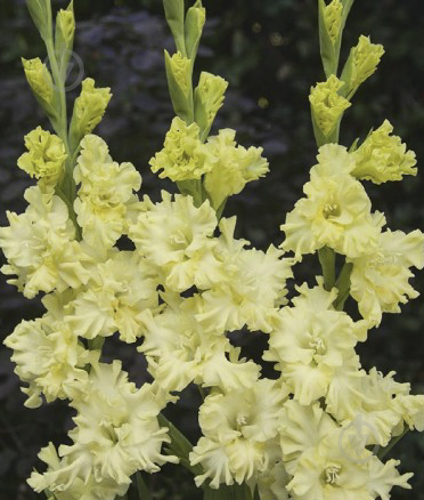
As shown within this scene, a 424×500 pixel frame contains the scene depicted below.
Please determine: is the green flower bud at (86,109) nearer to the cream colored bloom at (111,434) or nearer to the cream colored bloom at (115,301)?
the cream colored bloom at (115,301)

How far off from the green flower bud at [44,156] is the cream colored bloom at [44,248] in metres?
0.04

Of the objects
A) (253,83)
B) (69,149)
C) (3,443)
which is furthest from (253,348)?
(69,149)

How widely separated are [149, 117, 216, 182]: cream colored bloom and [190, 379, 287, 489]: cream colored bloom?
34 centimetres

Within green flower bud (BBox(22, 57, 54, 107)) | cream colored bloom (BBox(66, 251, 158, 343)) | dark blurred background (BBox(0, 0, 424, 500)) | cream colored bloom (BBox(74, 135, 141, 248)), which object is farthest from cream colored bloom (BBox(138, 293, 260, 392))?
dark blurred background (BBox(0, 0, 424, 500))

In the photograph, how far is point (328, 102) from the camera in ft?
5.63

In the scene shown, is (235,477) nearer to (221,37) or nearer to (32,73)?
(32,73)

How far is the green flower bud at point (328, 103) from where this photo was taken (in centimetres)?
170

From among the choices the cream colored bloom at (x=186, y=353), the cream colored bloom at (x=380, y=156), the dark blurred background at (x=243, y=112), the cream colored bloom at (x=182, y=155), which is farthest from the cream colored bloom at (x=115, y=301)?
the dark blurred background at (x=243, y=112)

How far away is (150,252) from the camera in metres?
1.68

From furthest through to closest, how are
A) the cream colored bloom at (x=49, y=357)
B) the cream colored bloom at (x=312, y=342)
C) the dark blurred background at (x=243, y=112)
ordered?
the dark blurred background at (x=243, y=112) → the cream colored bloom at (x=49, y=357) → the cream colored bloom at (x=312, y=342)

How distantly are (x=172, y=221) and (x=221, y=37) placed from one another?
1840 mm

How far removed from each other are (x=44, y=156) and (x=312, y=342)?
19.9 inches

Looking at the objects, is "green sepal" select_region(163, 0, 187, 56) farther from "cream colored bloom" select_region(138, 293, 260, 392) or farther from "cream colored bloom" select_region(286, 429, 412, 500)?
"cream colored bloom" select_region(286, 429, 412, 500)

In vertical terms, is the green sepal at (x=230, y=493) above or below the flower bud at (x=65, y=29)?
below
